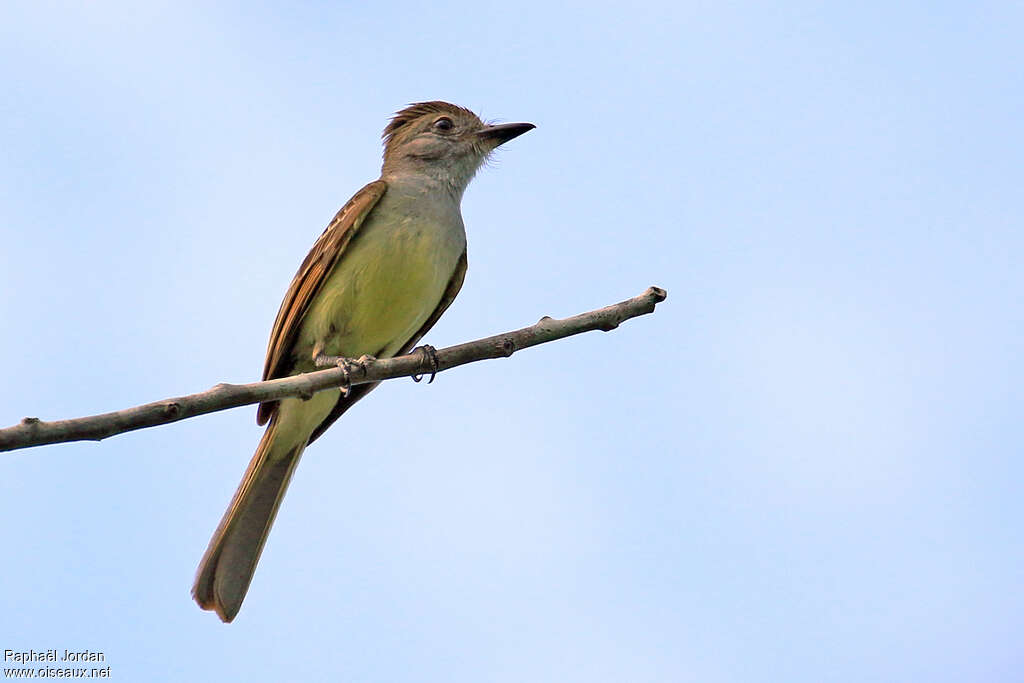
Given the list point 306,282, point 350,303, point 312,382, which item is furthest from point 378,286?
point 312,382

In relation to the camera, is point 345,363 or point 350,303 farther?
point 350,303

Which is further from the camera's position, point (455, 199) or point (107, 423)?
point (455, 199)

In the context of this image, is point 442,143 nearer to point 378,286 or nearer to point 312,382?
point 378,286

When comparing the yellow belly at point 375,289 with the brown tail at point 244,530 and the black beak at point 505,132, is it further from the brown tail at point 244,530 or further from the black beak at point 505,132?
the black beak at point 505,132

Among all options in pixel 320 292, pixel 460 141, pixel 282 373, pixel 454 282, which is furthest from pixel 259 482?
pixel 460 141

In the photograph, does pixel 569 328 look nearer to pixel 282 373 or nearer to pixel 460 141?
pixel 282 373

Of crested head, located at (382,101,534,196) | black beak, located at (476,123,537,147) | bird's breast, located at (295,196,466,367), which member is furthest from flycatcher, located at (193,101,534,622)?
black beak, located at (476,123,537,147)

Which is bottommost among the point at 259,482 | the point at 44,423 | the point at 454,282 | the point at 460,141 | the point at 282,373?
the point at 44,423
